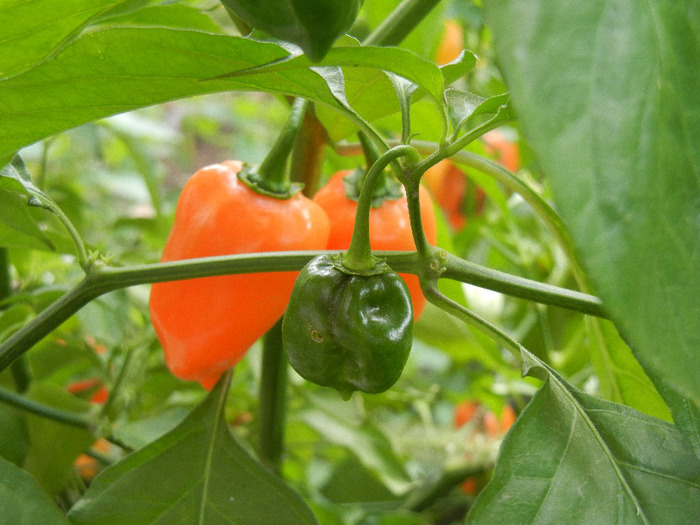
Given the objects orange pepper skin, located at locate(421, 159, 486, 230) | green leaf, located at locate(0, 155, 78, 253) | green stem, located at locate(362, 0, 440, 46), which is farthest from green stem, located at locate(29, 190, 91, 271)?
orange pepper skin, located at locate(421, 159, 486, 230)

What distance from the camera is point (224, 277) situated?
41cm

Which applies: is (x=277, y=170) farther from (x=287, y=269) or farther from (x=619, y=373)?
(x=619, y=373)

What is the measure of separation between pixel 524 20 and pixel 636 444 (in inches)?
8.9

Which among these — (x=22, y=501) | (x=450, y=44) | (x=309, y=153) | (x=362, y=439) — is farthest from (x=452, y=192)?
(x=22, y=501)

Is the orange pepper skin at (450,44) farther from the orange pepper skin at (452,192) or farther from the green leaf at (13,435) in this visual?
the green leaf at (13,435)

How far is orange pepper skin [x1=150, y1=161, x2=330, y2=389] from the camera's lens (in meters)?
0.42

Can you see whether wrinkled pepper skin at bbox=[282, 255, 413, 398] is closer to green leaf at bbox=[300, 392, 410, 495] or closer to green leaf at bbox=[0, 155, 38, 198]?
green leaf at bbox=[0, 155, 38, 198]

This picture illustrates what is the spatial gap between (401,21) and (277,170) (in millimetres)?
125

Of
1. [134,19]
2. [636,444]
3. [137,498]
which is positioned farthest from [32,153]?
[636,444]

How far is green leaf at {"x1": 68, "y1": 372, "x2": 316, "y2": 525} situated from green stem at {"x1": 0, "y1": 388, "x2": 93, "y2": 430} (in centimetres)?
9

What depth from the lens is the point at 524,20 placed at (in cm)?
19

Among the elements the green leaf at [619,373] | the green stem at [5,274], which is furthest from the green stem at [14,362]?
the green leaf at [619,373]

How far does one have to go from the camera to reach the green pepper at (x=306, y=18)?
0.80 ft

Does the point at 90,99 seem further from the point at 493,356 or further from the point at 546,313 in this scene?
the point at 546,313
